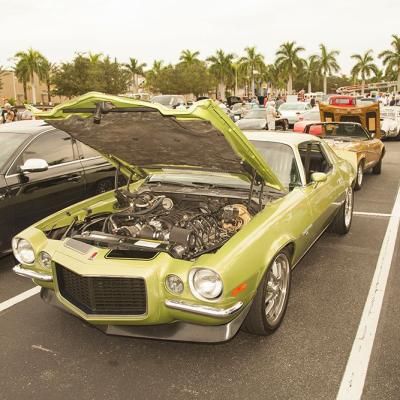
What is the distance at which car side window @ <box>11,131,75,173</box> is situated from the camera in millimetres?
5183

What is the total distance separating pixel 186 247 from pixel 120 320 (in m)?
0.73

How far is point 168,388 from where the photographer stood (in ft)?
9.29

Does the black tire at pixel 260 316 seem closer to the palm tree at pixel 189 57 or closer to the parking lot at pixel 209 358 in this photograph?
the parking lot at pixel 209 358

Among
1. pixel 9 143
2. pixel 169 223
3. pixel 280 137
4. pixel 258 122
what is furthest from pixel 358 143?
pixel 258 122

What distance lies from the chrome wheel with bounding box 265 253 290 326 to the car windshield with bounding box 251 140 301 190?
0.92 meters

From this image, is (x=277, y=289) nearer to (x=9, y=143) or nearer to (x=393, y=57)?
(x=9, y=143)

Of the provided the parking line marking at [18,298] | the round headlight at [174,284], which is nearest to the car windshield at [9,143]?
the parking line marking at [18,298]

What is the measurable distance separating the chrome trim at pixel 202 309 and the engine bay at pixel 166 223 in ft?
1.30

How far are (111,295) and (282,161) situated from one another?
233 centimetres

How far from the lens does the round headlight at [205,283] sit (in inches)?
110

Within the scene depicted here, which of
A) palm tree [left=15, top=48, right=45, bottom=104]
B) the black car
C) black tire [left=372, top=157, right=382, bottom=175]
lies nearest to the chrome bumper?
the black car

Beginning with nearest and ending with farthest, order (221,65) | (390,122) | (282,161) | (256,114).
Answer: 1. (282,161)
2. (390,122)
3. (256,114)
4. (221,65)

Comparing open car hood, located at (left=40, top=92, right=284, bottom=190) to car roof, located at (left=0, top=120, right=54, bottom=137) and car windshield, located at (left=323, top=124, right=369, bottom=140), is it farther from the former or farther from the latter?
car windshield, located at (left=323, top=124, right=369, bottom=140)

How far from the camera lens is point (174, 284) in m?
2.88
